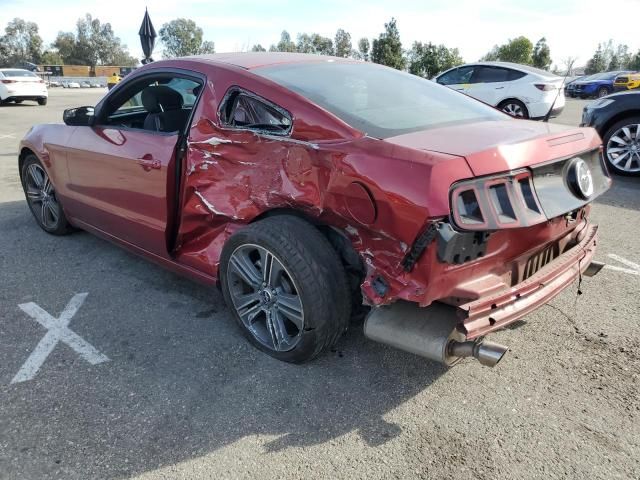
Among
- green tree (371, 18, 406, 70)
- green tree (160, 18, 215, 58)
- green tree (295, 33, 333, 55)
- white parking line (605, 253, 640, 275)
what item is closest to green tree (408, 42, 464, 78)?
green tree (371, 18, 406, 70)

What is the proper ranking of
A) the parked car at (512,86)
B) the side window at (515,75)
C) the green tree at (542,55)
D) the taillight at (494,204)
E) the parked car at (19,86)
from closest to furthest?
the taillight at (494,204) → the parked car at (512,86) → the side window at (515,75) → the parked car at (19,86) → the green tree at (542,55)

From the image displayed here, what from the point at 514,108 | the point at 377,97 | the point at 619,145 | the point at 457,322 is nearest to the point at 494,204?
the point at 457,322

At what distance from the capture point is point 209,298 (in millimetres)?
3705

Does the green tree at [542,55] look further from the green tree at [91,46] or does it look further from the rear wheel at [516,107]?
the green tree at [91,46]

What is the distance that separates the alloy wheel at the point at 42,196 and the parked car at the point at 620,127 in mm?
6836

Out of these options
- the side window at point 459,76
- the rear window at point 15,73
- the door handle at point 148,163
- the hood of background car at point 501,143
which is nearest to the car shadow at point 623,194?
the hood of background car at point 501,143

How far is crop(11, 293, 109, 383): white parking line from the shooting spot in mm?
2885

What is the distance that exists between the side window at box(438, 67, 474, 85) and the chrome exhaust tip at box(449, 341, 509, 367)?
1113 centimetres

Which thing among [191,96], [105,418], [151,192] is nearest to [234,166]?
[151,192]

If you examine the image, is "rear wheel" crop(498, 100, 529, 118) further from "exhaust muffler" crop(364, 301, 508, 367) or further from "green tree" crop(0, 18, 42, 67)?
"green tree" crop(0, 18, 42, 67)

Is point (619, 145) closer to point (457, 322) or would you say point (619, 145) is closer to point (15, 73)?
point (457, 322)

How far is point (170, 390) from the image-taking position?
2.68 metres

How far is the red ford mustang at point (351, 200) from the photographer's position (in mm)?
2250

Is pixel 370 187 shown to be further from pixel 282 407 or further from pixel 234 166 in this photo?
pixel 282 407
